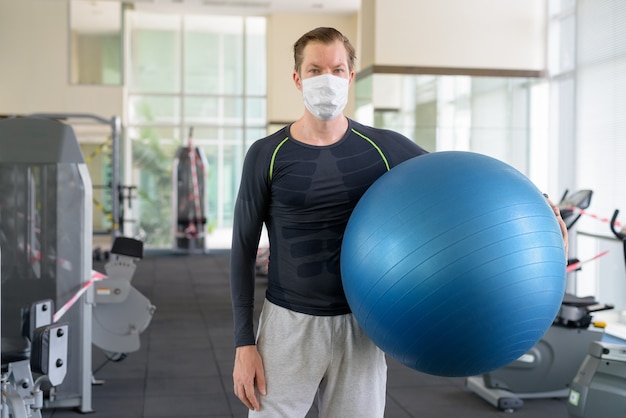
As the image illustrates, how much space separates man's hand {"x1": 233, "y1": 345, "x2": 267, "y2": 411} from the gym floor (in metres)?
2.45

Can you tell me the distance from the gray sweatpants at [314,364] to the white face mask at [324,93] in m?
0.46

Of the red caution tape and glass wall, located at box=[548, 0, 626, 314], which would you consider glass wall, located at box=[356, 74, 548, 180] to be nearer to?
glass wall, located at box=[548, 0, 626, 314]

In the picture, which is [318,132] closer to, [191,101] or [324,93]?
[324,93]

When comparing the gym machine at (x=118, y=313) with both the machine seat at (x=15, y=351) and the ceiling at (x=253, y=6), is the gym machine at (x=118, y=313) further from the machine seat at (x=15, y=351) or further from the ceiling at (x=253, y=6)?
the ceiling at (x=253, y=6)

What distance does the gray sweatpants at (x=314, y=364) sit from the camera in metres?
1.70

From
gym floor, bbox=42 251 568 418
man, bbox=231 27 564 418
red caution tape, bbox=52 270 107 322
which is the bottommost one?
gym floor, bbox=42 251 568 418

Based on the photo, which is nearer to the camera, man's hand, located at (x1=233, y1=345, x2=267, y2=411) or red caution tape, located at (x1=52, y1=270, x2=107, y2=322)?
man's hand, located at (x1=233, y1=345, x2=267, y2=411)

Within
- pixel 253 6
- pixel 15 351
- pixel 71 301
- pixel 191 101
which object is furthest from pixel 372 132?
pixel 191 101

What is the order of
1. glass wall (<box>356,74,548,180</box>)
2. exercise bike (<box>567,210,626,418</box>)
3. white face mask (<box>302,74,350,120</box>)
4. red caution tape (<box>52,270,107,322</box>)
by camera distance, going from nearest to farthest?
white face mask (<box>302,74,350,120</box>)
exercise bike (<box>567,210,626,418</box>)
red caution tape (<box>52,270,107,322</box>)
glass wall (<box>356,74,548,180</box>)

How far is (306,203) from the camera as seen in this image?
1.67 m

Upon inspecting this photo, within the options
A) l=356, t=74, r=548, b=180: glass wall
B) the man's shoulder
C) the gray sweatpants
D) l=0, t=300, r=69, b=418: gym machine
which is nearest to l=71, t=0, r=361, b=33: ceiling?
l=356, t=74, r=548, b=180: glass wall

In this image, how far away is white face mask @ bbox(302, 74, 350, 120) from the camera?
162cm

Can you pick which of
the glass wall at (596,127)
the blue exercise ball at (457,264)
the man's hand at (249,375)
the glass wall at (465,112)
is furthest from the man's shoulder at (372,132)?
the glass wall at (465,112)

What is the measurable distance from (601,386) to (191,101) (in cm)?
1141
